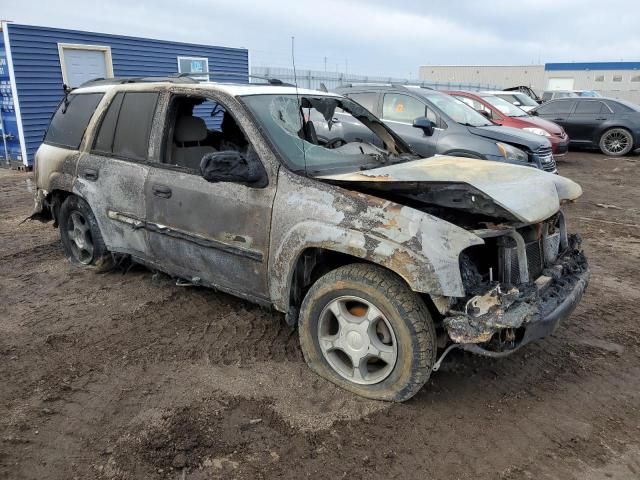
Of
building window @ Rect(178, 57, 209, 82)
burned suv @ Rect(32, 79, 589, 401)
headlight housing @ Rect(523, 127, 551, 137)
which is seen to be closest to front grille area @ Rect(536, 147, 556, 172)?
headlight housing @ Rect(523, 127, 551, 137)

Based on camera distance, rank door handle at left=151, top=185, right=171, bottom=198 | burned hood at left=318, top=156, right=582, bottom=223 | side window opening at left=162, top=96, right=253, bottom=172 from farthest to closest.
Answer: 1. side window opening at left=162, top=96, right=253, bottom=172
2. door handle at left=151, top=185, right=171, bottom=198
3. burned hood at left=318, top=156, right=582, bottom=223

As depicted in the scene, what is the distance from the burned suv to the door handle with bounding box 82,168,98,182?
0.9 inches

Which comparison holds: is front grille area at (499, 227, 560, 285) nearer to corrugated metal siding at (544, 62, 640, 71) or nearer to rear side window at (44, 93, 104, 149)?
rear side window at (44, 93, 104, 149)

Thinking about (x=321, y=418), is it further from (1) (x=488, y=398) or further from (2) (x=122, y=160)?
(2) (x=122, y=160)

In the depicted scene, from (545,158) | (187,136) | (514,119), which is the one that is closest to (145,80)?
(187,136)

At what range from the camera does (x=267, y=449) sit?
260 cm

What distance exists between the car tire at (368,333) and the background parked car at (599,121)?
1347 centimetres

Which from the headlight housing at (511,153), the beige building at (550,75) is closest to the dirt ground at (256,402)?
the headlight housing at (511,153)

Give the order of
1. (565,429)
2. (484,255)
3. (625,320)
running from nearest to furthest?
(565,429)
(484,255)
(625,320)

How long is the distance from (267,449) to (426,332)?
1.04 m

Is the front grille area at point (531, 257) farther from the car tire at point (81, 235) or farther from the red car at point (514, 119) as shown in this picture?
the red car at point (514, 119)

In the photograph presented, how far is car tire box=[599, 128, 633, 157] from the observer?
13.8 m

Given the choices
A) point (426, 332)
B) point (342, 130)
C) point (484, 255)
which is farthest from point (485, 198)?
point (342, 130)

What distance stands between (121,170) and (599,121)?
14033 millimetres
